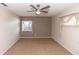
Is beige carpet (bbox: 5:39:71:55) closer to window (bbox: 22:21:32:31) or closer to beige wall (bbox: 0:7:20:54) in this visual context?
beige wall (bbox: 0:7:20:54)

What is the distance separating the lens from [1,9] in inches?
181

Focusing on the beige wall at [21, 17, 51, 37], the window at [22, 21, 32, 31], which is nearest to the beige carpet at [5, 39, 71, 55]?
the beige wall at [21, 17, 51, 37]

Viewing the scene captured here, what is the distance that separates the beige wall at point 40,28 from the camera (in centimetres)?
1068

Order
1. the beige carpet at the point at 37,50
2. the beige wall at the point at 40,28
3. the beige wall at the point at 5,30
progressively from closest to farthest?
1. the beige wall at the point at 5,30
2. the beige carpet at the point at 37,50
3. the beige wall at the point at 40,28

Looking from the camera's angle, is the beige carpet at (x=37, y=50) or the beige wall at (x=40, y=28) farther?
the beige wall at (x=40, y=28)

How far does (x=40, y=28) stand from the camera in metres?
10.7

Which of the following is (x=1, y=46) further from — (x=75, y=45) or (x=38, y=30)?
(x=38, y=30)

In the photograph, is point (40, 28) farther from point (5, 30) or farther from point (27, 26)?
point (5, 30)

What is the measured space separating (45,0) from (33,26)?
9327 millimetres

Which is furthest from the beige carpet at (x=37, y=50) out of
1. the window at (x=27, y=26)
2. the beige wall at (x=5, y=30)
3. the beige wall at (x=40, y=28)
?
the window at (x=27, y=26)

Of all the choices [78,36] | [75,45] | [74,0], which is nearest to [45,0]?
[74,0]

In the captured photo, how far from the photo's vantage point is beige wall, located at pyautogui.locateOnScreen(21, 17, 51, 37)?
35.0ft

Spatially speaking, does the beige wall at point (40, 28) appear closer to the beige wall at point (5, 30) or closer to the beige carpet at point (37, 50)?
the beige carpet at point (37, 50)

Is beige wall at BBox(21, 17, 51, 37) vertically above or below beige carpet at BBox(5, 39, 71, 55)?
above
